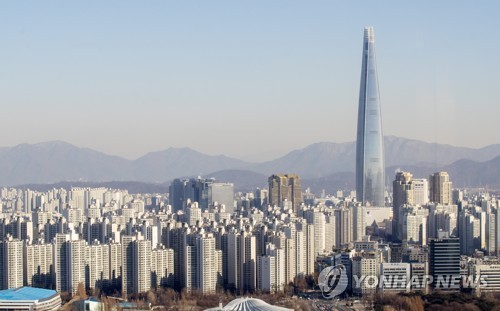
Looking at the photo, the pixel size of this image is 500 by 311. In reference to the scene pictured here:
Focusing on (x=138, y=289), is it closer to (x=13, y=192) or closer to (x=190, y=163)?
(x=13, y=192)

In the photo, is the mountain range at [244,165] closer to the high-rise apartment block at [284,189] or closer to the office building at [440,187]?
the office building at [440,187]

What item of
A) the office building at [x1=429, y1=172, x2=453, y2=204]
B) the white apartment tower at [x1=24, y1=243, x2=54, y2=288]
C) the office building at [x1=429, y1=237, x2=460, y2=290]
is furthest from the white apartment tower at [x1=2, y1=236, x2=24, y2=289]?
the office building at [x1=429, y1=172, x2=453, y2=204]

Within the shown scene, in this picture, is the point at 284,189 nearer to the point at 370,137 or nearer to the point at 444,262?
the point at 370,137

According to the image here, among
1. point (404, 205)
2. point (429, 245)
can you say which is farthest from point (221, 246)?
point (404, 205)

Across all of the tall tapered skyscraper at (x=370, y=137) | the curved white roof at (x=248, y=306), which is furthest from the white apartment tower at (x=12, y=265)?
the tall tapered skyscraper at (x=370, y=137)

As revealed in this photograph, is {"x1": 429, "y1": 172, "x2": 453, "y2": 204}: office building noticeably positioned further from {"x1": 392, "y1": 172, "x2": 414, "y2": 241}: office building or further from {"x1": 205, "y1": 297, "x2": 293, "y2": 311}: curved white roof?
{"x1": 205, "y1": 297, "x2": 293, "y2": 311}: curved white roof

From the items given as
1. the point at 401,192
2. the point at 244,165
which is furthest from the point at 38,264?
the point at 244,165

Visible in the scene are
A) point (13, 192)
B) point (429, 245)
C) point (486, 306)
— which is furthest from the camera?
point (13, 192)
